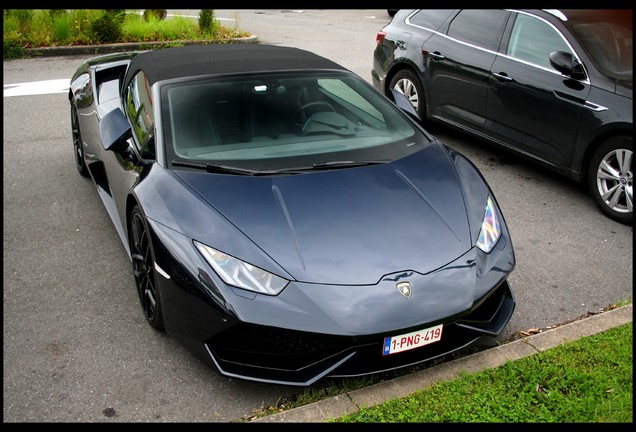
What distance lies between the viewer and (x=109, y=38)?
Result: 12297 mm

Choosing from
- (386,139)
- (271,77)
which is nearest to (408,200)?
(386,139)

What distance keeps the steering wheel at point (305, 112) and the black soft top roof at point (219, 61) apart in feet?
1.00

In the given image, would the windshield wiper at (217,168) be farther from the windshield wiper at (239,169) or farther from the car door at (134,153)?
the car door at (134,153)

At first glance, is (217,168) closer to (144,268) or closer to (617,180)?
(144,268)

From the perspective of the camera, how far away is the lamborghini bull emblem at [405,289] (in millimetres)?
3139

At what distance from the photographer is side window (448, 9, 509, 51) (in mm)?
6328

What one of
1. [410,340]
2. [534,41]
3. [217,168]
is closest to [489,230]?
[410,340]

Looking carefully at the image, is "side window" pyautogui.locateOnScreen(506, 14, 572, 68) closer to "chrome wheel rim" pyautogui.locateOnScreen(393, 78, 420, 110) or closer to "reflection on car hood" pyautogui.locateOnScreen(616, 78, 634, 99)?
"reflection on car hood" pyautogui.locateOnScreen(616, 78, 634, 99)

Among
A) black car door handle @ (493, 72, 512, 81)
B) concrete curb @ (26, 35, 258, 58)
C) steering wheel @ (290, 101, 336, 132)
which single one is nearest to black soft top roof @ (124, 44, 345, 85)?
steering wheel @ (290, 101, 336, 132)

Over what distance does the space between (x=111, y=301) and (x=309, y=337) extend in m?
1.67

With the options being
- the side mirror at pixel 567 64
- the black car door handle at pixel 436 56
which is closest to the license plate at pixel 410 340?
the side mirror at pixel 567 64

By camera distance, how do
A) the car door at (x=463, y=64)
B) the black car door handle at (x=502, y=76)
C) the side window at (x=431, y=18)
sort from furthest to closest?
1. the side window at (x=431, y=18)
2. the car door at (x=463, y=64)
3. the black car door handle at (x=502, y=76)

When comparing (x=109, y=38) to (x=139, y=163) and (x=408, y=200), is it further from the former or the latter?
(x=408, y=200)

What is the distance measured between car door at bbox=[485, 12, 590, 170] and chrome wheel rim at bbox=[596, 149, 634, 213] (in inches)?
13.3
